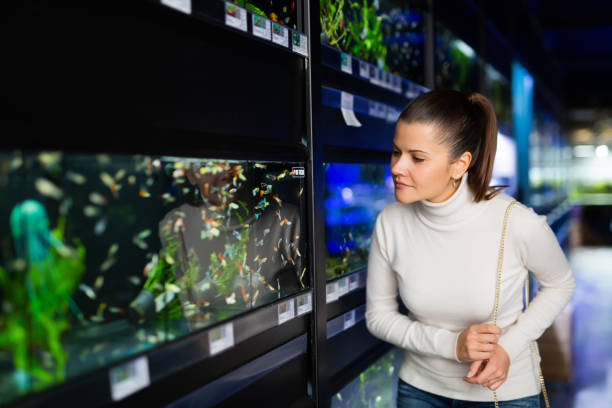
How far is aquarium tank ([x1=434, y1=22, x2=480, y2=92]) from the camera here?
10.3 feet

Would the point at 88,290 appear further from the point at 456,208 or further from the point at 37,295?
the point at 456,208

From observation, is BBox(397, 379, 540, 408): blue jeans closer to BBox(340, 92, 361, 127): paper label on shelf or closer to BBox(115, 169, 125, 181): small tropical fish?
BBox(340, 92, 361, 127): paper label on shelf

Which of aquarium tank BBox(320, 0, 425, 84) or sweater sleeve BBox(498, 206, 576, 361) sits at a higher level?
aquarium tank BBox(320, 0, 425, 84)

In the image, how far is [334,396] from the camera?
212cm

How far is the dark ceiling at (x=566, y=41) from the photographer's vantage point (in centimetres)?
523

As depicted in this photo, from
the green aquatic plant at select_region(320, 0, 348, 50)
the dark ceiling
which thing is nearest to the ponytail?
the green aquatic plant at select_region(320, 0, 348, 50)

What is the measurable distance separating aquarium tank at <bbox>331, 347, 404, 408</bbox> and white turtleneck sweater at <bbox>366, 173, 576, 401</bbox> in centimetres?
69

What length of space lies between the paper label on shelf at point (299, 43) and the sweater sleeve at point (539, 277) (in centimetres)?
87

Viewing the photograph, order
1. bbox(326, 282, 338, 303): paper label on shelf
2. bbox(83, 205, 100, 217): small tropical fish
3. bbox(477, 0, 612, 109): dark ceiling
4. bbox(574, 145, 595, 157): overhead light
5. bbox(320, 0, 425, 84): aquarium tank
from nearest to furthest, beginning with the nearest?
bbox(83, 205, 100, 217): small tropical fish
bbox(326, 282, 338, 303): paper label on shelf
bbox(320, 0, 425, 84): aquarium tank
bbox(477, 0, 612, 109): dark ceiling
bbox(574, 145, 595, 157): overhead light

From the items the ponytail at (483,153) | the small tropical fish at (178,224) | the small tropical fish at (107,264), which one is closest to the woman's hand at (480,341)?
the ponytail at (483,153)

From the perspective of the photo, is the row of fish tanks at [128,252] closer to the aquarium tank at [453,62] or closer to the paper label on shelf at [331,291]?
the paper label on shelf at [331,291]

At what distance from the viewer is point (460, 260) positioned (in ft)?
5.17

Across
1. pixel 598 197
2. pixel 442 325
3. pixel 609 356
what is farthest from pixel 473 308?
pixel 598 197

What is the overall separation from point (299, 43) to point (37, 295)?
1.15m
